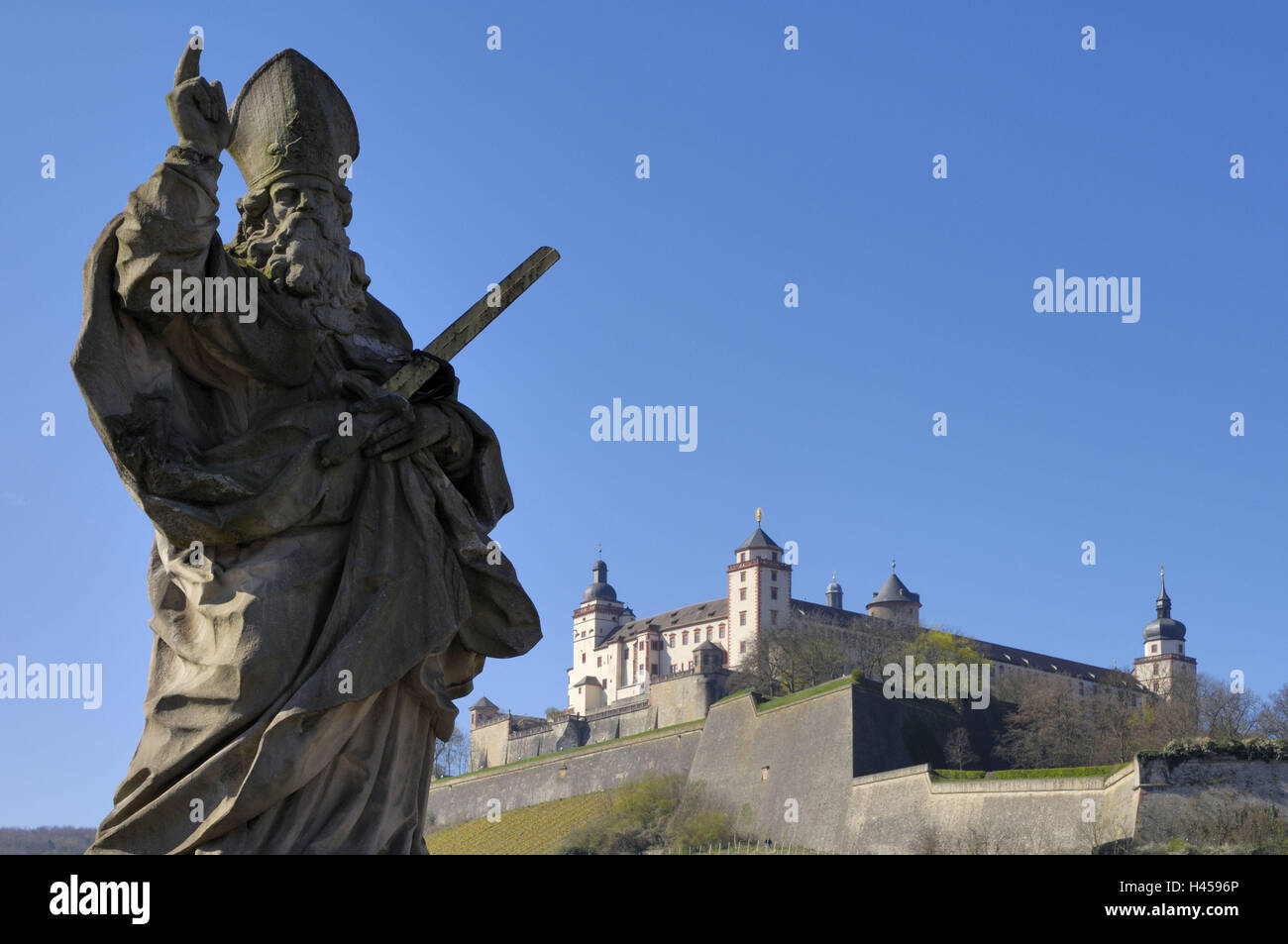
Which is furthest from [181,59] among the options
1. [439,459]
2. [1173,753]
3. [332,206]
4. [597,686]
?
[597,686]

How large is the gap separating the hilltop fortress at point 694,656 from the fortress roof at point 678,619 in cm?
11

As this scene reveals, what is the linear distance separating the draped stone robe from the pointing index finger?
0.23 meters

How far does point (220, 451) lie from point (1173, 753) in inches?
A: 1540

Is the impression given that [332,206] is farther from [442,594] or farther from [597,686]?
[597,686]

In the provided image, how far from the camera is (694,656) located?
88125mm

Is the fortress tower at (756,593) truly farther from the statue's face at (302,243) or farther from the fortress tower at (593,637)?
the statue's face at (302,243)

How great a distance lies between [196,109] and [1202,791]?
39784 millimetres

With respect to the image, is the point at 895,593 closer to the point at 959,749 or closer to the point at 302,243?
the point at 959,749

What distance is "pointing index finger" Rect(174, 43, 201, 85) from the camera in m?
4.22

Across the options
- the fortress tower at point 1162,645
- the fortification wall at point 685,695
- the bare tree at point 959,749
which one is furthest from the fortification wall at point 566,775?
the fortress tower at point 1162,645

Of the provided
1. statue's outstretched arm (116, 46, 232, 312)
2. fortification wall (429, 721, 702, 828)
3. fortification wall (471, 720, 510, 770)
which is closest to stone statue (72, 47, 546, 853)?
statue's outstretched arm (116, 46, 232, 312)

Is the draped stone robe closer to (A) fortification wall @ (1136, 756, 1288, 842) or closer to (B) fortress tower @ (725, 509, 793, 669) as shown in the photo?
(A) fortification wall @ (1136, 756, 1288, 842)

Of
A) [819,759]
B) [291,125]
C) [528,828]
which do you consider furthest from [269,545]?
[528,828]

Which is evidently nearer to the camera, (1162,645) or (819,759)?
(819,759)
